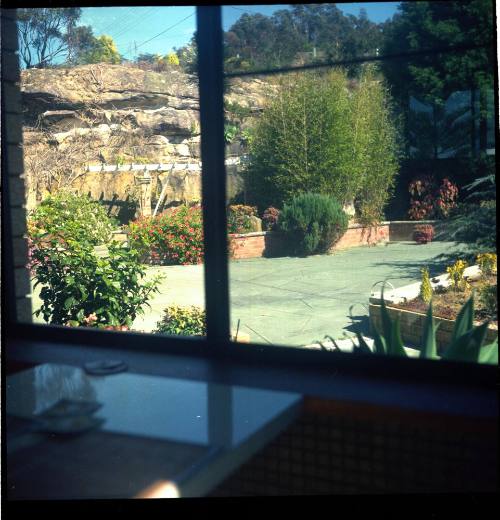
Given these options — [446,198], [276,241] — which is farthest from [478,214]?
[276,241]

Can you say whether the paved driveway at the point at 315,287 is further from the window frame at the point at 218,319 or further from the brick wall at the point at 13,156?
the brick wall at the point at 13,156

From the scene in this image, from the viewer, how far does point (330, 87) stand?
11.9 feet

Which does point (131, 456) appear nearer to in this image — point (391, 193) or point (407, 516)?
point (407, 516)

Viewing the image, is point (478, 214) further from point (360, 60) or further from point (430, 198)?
point (360, 60)

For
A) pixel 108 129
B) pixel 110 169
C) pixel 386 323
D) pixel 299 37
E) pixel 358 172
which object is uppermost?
pixel 299 37

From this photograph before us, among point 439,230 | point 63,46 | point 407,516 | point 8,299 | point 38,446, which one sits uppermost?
point 63,46

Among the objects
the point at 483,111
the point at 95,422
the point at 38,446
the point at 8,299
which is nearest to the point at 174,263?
the point at 8,299

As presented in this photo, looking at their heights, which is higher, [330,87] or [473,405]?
[330,87]

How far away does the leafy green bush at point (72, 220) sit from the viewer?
13.6 ft

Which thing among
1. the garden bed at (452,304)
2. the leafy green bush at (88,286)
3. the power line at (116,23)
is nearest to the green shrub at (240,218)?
the leafy green bush at (88,286)

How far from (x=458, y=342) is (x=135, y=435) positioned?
1662 mm

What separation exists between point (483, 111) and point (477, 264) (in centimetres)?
85

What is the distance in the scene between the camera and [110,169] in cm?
420

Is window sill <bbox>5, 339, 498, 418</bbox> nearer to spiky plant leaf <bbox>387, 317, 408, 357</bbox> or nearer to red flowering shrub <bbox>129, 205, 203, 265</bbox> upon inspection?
spiky plant leaf <bbox>387, 317, 408, 357</bbox>
